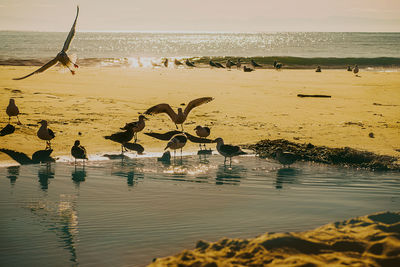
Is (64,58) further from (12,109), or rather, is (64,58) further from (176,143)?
(176,143)

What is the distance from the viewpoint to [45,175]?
936 cm

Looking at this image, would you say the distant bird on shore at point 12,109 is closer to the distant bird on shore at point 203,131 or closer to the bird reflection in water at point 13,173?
the bird reflection in water at point 13,173

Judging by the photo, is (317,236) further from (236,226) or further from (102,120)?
(102,120)

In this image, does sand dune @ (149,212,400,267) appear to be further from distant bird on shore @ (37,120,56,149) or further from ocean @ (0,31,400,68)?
ocean @ (0,31,400,68)

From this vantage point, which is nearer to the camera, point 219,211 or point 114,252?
point 114,252

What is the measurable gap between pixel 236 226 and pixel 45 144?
21.8 ft

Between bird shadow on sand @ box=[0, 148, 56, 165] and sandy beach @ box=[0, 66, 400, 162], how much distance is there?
0.24 m

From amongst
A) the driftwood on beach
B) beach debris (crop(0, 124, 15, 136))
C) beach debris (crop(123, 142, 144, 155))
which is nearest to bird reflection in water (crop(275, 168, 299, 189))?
the driftwood on beach

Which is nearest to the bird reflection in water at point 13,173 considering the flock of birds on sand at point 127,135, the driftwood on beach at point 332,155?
the flock of birds on sand at point 127,135

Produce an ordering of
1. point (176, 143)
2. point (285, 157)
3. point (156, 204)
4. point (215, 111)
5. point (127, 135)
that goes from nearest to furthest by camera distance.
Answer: point (156, 204) → point (285, 157) → point (176, 143) → point (127, 135) → point (215, 111)

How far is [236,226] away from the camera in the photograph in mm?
6988

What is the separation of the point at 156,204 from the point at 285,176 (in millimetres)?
3130

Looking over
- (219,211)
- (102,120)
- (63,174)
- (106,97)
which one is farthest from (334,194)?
(106,97)

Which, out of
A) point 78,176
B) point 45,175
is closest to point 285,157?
point 78,176
